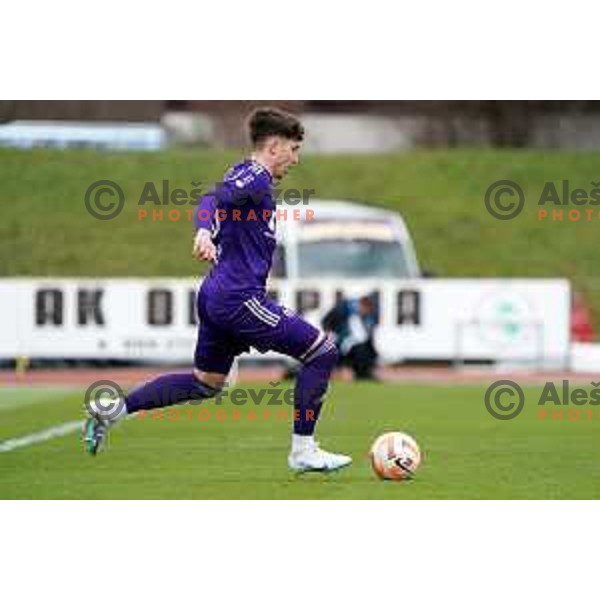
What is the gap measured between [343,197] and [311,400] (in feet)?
82.7

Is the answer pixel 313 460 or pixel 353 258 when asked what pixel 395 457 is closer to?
pixel 313 460

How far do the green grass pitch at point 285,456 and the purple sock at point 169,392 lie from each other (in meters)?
0.43

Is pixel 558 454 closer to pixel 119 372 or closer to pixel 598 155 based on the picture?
pixel 119 372

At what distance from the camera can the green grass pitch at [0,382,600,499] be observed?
9.34 m

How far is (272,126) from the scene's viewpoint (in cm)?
941

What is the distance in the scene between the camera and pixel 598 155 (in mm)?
34531

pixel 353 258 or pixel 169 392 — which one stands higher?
pixel 353 258

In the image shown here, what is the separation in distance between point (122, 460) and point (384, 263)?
15.6 metres

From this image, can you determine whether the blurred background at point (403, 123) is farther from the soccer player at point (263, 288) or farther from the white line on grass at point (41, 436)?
the soccer player at point (263, 288)

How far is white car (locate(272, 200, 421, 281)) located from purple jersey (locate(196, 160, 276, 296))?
1625 cm

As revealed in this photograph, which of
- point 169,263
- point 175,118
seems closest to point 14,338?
point 169,263

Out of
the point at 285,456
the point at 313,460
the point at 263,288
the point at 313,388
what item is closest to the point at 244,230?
the point at 263,288

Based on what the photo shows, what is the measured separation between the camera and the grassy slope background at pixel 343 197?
31.7 meters

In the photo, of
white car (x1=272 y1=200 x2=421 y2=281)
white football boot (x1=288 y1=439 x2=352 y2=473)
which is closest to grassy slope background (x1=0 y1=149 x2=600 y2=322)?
white car (x1=272 y1=200 x2=421 y2=281)
